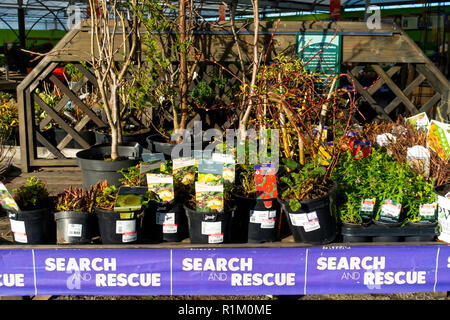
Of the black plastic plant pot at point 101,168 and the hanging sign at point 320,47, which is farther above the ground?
the hanging sign at point 320,47

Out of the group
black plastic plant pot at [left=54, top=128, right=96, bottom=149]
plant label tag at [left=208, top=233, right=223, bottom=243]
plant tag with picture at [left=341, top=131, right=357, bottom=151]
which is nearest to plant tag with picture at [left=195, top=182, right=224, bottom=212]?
plant label tag at [left=208, top=233, right=223, bottom=243]

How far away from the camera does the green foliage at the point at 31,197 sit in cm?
248

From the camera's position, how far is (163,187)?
2.48 m

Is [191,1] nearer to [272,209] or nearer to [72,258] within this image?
[272,209]

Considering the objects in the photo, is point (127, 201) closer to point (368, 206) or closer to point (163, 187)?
point (163, 187)

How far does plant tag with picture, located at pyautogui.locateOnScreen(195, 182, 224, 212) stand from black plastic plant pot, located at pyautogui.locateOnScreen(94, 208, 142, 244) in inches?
13.2

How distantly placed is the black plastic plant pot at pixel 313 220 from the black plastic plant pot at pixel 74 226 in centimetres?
108

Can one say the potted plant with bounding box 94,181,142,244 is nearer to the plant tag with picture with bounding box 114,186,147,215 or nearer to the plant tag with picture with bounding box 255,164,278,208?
the plant tag with picture with bounding box 114,186,147,215

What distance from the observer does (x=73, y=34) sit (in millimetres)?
3979

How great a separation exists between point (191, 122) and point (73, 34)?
1364 mm

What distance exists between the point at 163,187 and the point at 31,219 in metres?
0.73

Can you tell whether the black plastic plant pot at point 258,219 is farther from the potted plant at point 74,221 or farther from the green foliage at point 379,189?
the potted plant at point 74,221

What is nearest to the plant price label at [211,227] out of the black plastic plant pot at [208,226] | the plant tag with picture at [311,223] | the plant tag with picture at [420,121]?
the black plastic plant pot at [208,226]
